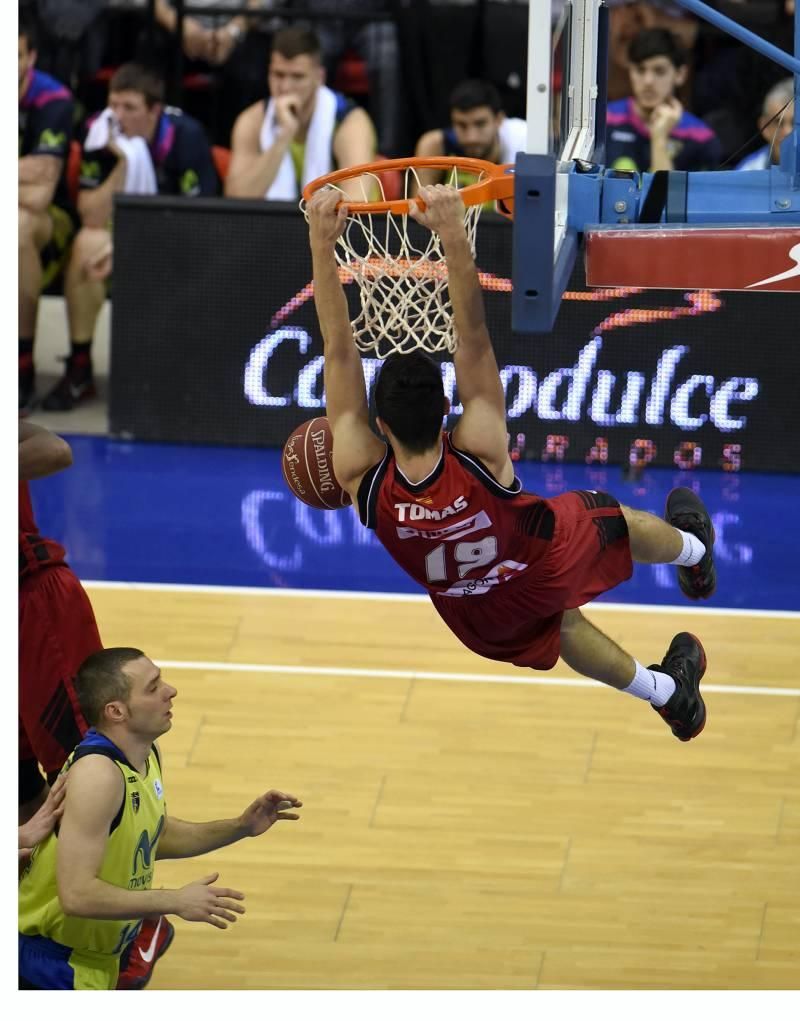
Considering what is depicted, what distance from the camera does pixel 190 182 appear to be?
1081 cm

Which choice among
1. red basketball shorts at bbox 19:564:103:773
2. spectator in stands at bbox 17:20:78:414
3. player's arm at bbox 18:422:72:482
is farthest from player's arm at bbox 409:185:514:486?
spectator in stands at bbox 17:20:78:414

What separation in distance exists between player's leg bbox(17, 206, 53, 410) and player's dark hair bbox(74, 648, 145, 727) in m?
5.62

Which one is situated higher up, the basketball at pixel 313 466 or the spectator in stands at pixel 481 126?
the spectator in stands at pixel 481 126

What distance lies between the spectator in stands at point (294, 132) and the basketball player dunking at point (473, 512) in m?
5.03

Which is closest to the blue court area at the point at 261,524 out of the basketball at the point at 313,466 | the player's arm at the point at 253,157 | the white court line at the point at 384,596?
the white court line at the point at 384,596

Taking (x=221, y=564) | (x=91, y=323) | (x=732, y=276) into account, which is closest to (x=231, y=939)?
(x=732, y=276)

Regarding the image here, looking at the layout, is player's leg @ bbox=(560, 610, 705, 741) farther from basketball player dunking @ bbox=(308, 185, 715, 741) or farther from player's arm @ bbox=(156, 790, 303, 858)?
player's arm @ bbox=(156, 790, 303, 858)

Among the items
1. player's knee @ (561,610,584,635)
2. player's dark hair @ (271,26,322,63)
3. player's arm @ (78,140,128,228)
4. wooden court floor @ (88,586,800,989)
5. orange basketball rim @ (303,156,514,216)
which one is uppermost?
player's dark hair @ (271,26,322,63)

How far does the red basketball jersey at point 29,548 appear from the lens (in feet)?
18.9

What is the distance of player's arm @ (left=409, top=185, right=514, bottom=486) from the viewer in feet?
15.5

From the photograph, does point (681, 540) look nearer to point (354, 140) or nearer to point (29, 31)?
point (354, 140)

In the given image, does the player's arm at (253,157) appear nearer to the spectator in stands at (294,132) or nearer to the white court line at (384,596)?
the spectator in stands at (294,132)

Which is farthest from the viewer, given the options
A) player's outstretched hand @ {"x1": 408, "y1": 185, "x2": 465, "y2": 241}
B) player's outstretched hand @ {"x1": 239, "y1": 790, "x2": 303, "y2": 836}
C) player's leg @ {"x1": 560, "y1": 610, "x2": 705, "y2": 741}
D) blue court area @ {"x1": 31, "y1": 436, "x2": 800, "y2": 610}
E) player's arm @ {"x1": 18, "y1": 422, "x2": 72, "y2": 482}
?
blue court area @ {"x1": 31, "y1": 436, "x2": 800, "y2": 610}

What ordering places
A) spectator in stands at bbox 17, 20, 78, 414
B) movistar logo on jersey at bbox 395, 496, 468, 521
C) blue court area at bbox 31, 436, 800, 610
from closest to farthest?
movistar logo on jersey at bbox 395, 496, 468, 521, blue court area at bbox 31, 436, 800, 610, spectator in stands at bbox 17, 20, 78, 414
